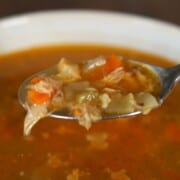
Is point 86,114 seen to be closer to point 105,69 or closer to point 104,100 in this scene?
point 104,100

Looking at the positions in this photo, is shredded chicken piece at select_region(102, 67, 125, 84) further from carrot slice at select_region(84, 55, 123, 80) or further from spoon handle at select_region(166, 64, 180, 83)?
spoon handle at select_region(166, 64, 180, 83)

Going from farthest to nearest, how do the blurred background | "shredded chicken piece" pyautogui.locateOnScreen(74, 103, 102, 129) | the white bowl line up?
the blurred background, the white bowl, "shredded chicken piece" pyautogui.locateOnScreen(74, 103, 102, 129)

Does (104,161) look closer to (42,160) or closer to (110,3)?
(42,160)

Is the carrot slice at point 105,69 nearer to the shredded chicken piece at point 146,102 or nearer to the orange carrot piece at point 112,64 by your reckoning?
the orange carrot piece at point 112,64

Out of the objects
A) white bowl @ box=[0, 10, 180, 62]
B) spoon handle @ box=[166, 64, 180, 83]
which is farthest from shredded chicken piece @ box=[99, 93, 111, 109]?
white bowl @ box=[0, 10, 180, 62]

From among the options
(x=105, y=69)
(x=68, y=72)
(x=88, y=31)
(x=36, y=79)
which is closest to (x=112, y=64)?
(x=105, y=69)
